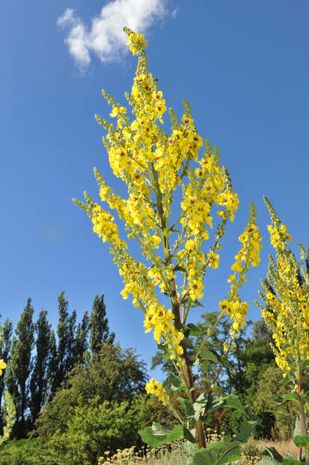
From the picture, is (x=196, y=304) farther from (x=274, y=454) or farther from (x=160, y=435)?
(x=274, y=454)

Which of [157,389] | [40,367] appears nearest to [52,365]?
[40,367]

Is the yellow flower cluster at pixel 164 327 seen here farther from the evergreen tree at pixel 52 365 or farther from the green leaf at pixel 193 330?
the evergreen tree at pixel 52 365

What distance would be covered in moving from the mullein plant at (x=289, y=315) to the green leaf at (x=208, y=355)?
2.05 metres

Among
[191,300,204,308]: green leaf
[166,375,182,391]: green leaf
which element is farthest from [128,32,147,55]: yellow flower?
[166,375,182,391]: green leaf

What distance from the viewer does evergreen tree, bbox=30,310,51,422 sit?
30.4m

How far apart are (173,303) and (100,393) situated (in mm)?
20497

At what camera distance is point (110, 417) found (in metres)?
15.9

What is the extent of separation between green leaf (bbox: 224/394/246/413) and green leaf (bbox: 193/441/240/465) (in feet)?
0.66

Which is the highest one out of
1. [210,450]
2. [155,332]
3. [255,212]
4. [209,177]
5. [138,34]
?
[138,34]

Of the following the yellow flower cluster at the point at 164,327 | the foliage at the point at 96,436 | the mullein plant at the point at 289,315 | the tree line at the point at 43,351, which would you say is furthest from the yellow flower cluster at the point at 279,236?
the tree line at the point at 43,351

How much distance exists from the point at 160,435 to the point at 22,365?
31.2m

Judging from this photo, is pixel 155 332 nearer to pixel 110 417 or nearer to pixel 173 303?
pixel 173 303

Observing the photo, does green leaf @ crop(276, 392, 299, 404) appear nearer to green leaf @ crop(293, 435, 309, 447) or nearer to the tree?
green leaf @ crop(293, 435, 309, 447)

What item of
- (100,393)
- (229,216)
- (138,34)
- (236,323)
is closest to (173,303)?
(236,323)
